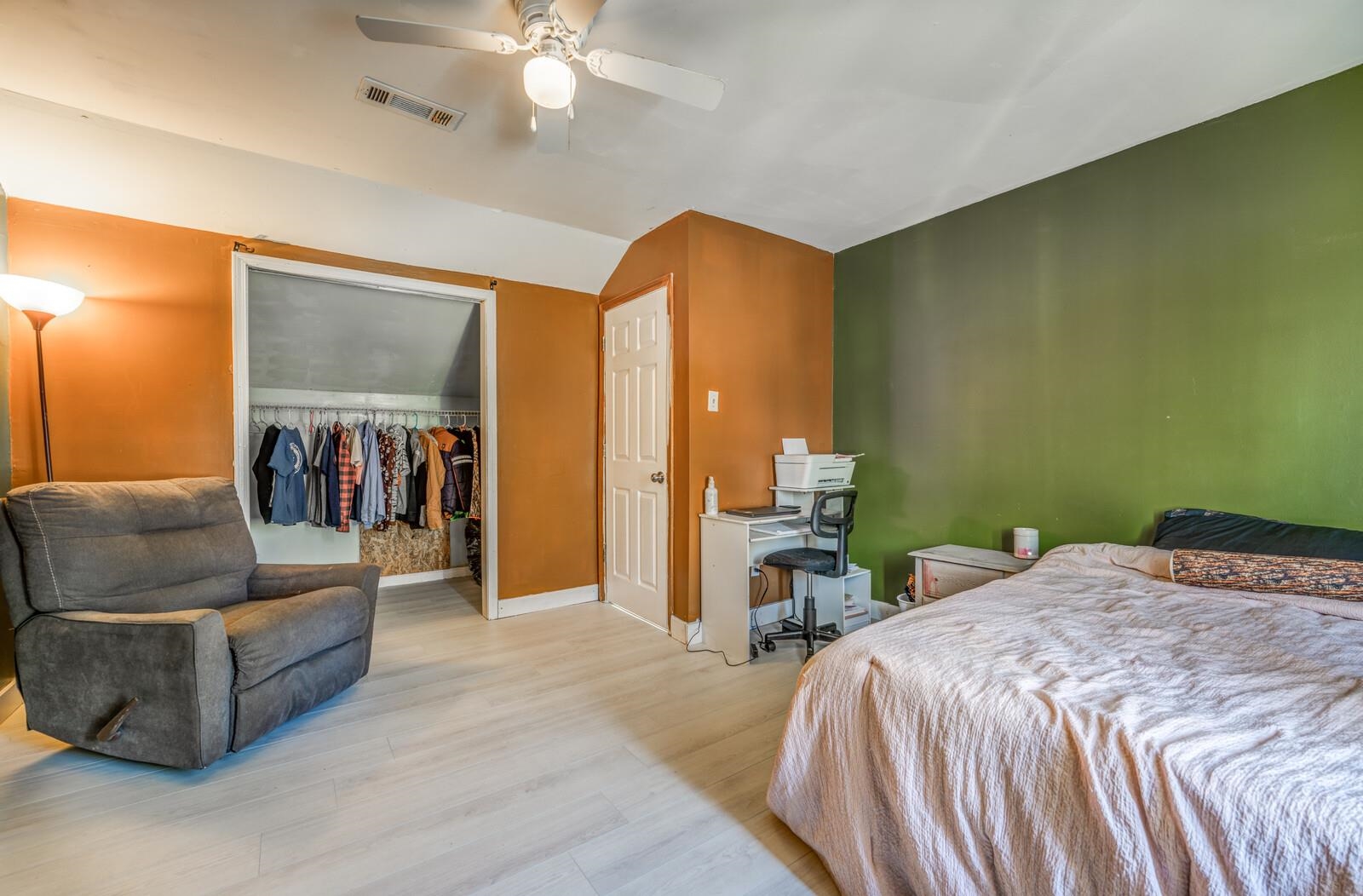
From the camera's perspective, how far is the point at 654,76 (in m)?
1.66

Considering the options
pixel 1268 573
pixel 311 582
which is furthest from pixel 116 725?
pixel 1268 573

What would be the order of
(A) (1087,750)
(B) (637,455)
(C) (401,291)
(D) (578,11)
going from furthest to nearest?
(B) (637,455) → (C) (401,291) → (D) (578,11) → (A) (1087,750)

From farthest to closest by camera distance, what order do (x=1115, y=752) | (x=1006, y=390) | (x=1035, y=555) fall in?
(x=1006, y=390)
(x=1035, y=555)
(x=1115, y=752)

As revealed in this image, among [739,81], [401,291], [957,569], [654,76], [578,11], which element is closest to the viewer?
[578,11]

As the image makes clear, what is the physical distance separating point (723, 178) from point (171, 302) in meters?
2.93

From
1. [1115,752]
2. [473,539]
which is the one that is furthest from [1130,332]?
[473,539]

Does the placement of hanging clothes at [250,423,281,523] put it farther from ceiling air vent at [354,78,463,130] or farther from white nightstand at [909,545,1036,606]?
white nightstand at [909,545,1036,606]

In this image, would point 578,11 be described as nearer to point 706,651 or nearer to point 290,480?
point 706,651

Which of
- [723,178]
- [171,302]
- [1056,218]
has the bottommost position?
[171,302]

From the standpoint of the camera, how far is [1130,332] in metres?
2.54

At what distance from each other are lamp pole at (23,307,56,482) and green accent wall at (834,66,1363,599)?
4264mm

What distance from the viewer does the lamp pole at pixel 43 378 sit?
2.26 metres

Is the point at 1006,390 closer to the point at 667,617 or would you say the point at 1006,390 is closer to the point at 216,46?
the point at 667,617

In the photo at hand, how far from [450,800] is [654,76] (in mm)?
2447
